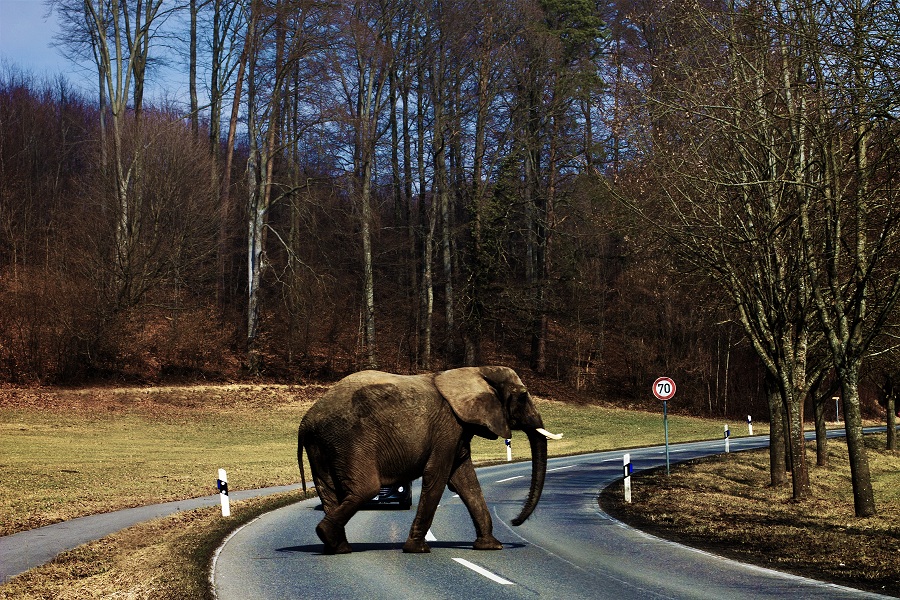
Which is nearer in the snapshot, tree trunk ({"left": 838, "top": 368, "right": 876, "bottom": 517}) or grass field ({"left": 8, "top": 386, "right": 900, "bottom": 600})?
grass field ({"left": 8, "top": 386, "right": 900, "bottom": 600})

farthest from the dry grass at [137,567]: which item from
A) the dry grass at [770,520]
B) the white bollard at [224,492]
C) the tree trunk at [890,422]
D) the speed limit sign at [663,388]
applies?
the tree trunk at [890,422]

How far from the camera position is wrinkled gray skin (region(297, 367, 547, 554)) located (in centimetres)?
1302

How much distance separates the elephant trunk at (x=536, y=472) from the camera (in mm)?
13438

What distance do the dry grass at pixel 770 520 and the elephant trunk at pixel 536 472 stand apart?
269 centimetres

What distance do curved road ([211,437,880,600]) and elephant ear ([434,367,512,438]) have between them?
1.79 m

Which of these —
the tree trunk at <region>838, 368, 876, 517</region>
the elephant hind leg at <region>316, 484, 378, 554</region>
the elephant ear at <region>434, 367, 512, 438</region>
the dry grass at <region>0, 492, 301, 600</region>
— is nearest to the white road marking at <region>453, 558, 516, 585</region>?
the elephant hind leg at <region>316, 484, 378, 554</region>

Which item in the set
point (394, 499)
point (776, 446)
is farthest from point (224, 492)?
point (776, 446)

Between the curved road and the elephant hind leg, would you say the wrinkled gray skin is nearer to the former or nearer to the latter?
the elephant hind leg

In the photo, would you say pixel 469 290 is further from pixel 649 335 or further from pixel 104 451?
pixel 104 451

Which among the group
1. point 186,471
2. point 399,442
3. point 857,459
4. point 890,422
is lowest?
point 186,471

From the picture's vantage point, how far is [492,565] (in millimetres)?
12086

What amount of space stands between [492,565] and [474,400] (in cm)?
240

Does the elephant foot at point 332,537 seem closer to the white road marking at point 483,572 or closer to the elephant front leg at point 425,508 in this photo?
the elephant front leg at point 425,508

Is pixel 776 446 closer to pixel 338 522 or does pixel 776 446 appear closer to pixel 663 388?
pixel 663 388
